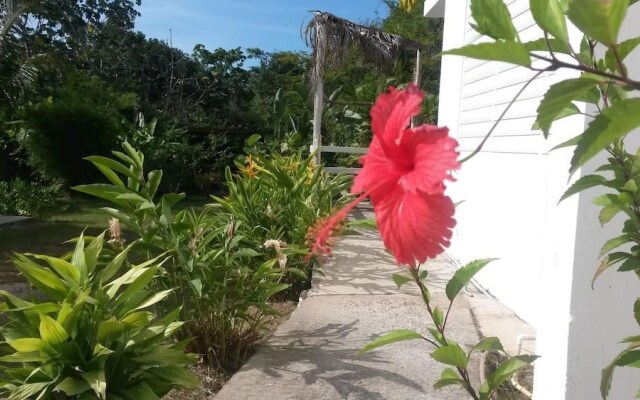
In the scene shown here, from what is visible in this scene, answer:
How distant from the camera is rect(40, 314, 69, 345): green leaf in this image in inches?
73.7

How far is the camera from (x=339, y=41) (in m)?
8.16

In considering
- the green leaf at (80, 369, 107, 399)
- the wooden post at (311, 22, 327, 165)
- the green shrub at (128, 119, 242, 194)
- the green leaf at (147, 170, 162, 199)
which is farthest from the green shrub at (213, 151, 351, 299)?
the green shrub at (128, 119, 242, 194)

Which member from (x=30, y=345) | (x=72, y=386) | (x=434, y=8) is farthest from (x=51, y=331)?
(x=434, y=8)

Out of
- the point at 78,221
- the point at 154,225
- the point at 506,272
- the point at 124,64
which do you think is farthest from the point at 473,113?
the point at 124,64

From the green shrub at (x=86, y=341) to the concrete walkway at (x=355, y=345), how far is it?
40 centimetres

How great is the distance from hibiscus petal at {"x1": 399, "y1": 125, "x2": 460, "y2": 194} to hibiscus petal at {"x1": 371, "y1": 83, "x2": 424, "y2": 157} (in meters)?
0.01

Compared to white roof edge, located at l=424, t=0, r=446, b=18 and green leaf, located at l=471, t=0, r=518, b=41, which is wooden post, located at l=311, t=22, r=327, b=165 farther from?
green leaf, located at l=471, t=0, r=518, b=41

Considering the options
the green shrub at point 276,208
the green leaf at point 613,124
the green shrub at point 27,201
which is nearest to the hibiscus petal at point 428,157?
the green leaf at point 613,124

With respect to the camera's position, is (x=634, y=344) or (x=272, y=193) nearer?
(x=634, y=344)

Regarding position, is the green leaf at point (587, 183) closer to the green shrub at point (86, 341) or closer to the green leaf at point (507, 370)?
the green leaf at point (507, 370)

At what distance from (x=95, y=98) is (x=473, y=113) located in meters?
9.95

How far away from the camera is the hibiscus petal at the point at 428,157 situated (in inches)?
16.5

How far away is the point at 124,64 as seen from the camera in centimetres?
1547

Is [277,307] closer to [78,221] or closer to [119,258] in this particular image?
[119,258]
